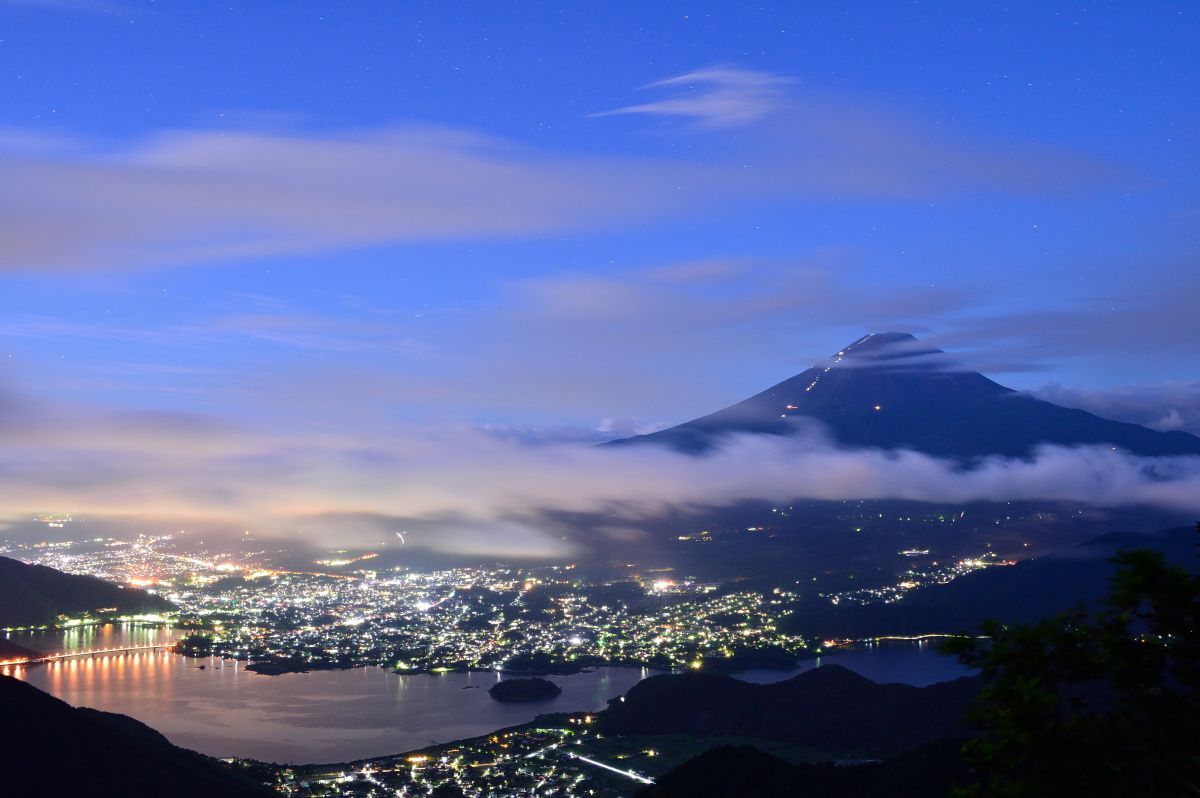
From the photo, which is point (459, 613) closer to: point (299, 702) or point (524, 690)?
point (524, 690)

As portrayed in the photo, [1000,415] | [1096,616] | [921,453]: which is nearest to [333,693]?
[1096,616]

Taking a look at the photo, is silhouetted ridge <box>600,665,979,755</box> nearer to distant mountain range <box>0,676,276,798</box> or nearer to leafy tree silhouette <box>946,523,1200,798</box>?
distant mountain range <box>0,676,276,798</box>

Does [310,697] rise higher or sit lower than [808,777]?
lower

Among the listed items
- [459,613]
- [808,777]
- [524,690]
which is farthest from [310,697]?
[808,777]

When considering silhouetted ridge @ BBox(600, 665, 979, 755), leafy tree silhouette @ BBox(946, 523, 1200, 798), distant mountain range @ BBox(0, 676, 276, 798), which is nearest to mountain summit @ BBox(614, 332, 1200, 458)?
silhouetted ridge @ BBox(600, 665, 979, 755)

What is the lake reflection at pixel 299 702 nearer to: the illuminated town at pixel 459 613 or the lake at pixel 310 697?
the lake at pixel 310 697

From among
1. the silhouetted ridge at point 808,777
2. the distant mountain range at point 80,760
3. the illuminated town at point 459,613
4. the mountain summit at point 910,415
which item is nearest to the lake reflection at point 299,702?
the illuminated town at point 459,613

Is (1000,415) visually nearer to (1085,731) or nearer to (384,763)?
(384,763)
